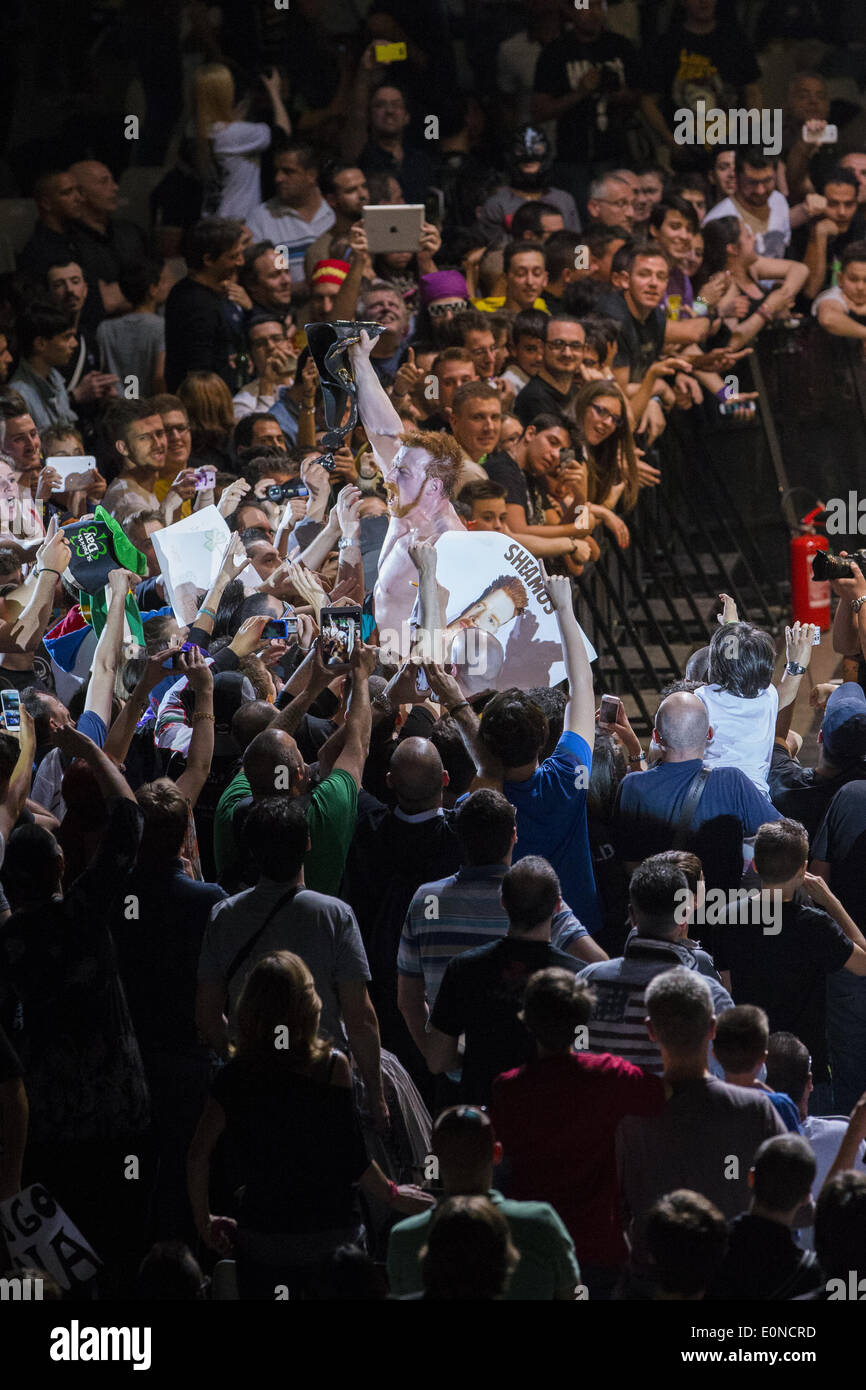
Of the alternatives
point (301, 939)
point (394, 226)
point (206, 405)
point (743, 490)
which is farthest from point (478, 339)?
point (301, 939)

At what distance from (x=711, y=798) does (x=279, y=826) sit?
1312 mm

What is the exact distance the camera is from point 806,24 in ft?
39.9

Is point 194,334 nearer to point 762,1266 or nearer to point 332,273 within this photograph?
point 332,273

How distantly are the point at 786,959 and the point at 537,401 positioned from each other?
509cm

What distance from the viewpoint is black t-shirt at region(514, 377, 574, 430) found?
916cm

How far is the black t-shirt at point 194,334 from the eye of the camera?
945cm

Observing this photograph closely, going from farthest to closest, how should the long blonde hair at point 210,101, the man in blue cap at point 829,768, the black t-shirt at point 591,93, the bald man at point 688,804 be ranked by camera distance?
1. the black t-shirt at point 591,93
2. the long blonde hair at point 210,101
3. the man in blue cap at point 829,768
4. the bald man at point 688,804

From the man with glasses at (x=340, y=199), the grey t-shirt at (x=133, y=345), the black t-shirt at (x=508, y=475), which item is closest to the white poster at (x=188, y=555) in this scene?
the black t-shirt at (x=508, y=475)

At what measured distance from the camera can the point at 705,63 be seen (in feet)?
38.0

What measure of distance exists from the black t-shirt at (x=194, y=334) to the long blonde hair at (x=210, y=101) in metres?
1.66

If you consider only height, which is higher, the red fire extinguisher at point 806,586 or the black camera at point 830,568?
the black camera at point 830,568

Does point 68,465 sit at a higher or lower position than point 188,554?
higher

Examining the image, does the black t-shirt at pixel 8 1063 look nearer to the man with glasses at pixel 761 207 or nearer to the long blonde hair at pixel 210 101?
the long blonde hair at pixel 210 101

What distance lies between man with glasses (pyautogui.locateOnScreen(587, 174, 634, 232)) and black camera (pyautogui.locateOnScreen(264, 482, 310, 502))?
3.64 meters
